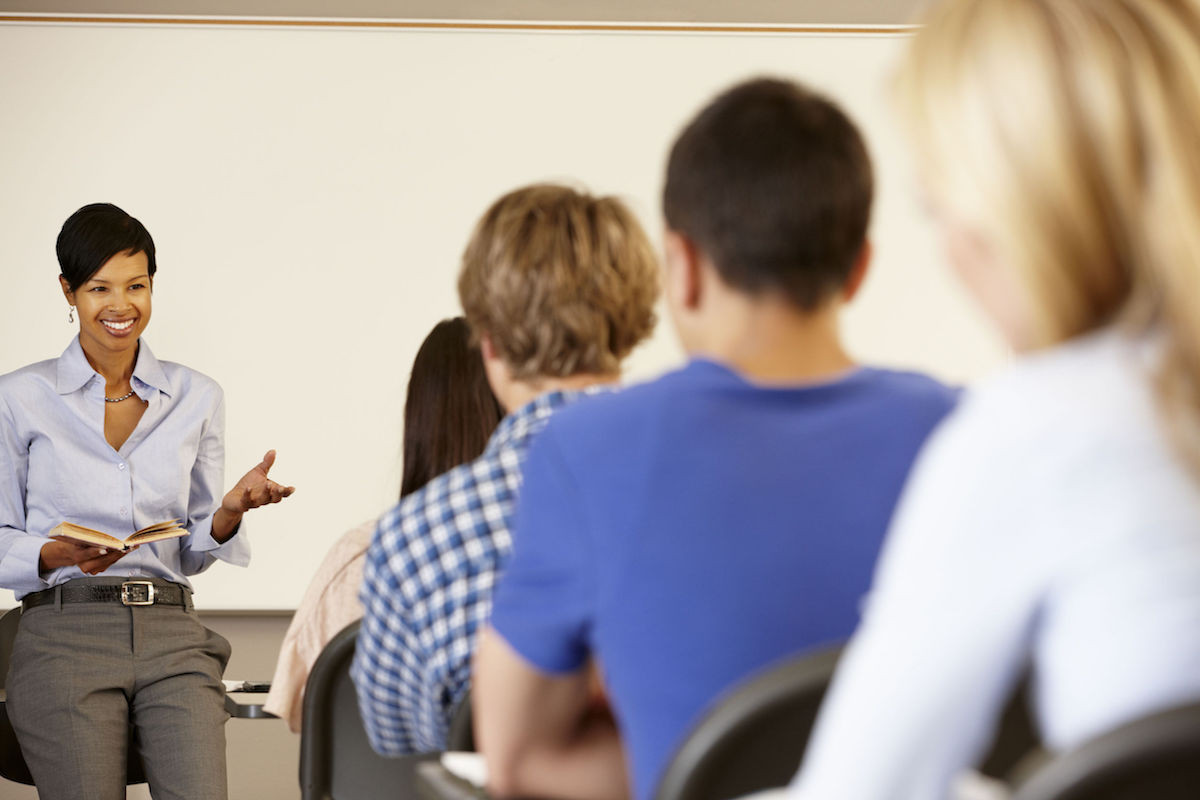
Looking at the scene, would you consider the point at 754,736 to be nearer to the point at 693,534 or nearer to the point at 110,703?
the point at 693,534

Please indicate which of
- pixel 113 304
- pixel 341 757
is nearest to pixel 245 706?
pixel 341 757

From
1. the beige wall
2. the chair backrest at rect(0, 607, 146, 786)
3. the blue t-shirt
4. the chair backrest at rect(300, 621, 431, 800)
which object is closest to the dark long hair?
the chair backrest at rect(300, 621, 431, 800)

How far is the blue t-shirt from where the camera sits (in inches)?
31.8

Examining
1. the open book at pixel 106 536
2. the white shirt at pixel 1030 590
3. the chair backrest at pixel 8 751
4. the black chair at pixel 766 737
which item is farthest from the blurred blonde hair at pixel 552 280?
the chair backrest at pixel 8 751

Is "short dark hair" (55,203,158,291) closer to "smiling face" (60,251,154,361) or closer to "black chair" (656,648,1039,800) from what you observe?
"smiling face" (60,251,154,361)

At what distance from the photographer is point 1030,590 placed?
0.50 meters

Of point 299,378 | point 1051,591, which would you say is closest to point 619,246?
point 1051,591

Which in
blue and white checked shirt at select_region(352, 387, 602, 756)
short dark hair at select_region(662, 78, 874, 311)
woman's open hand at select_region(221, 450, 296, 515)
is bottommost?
woman's open hand at select_region(221, 450, 296, 515)

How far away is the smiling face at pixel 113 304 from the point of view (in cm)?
287

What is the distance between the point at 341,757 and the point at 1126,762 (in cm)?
131

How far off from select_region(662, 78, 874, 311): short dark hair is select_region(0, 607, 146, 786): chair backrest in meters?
2.29

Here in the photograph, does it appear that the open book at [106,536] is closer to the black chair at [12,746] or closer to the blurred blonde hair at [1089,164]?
the black chair at [12,746]

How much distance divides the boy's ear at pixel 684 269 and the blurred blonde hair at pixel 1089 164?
0.40 metres

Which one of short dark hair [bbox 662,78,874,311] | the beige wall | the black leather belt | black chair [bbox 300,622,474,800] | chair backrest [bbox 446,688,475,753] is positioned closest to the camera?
short dark hair [bbox 662,78,874,311]
